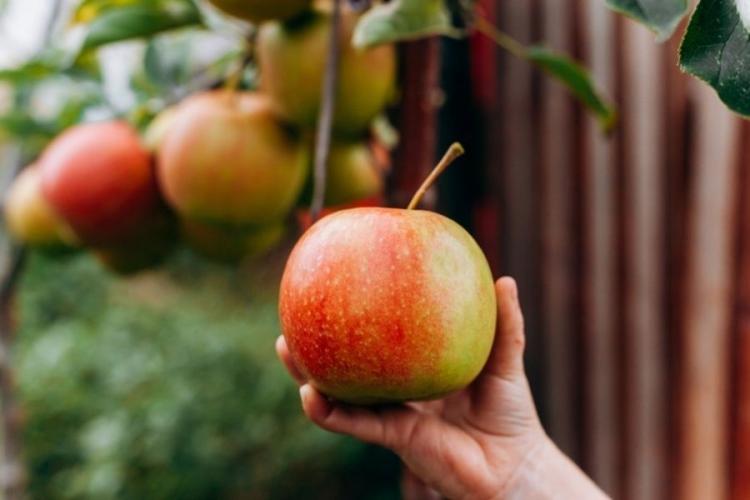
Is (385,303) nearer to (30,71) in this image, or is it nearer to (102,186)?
(102,186)

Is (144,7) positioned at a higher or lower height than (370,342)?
higher

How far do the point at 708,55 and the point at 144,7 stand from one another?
0.67 metres

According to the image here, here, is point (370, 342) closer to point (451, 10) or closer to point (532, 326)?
point (451, 10)

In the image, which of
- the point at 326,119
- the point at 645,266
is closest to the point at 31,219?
the point at 326,119

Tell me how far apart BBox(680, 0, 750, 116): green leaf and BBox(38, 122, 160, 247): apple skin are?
0.73 m

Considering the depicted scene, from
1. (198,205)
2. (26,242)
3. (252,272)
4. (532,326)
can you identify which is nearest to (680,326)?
(532,326)

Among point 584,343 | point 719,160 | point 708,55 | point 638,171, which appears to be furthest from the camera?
point 584,343

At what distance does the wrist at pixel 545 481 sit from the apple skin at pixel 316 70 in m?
0.40

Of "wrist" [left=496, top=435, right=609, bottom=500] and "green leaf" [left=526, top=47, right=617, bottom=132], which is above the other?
"green leaf" [left=526, top=47, right=617, bottom=132]

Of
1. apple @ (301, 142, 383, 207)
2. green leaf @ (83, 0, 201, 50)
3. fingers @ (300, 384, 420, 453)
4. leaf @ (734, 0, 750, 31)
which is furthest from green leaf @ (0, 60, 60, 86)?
leaf @ (734, 0, 750, 31)

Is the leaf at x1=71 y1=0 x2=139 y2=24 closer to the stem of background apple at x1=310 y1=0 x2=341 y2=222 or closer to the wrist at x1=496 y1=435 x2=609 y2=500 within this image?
the stem of background apple at x1=310 y1=0 x2=341 y2=222

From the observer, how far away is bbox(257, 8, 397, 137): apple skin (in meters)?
0.85

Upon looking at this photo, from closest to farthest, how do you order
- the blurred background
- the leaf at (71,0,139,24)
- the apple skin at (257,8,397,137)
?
1. the apple skin at (257,8,397,137)
2. the leaf at (71,0,139,24)
3. the blurred background

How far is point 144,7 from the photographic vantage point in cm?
90
